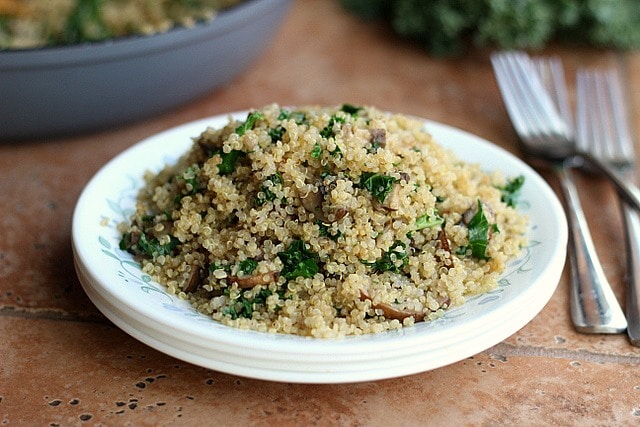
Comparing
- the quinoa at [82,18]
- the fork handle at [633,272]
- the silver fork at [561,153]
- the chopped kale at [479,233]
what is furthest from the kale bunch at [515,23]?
the chopped kale at [479,233]

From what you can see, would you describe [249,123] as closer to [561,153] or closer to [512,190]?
[512,190]

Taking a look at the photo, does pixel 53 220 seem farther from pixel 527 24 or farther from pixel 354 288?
pixel 527 24

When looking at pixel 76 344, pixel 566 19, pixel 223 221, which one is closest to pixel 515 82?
pixel 566 19

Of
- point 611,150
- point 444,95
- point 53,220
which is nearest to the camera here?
point 53,220

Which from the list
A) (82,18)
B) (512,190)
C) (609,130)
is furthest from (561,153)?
(82,18)

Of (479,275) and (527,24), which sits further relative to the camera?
(527,24)

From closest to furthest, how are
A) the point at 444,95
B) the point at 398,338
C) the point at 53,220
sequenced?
the point at 398,338 < the point at 53,220 < the point at 444,95

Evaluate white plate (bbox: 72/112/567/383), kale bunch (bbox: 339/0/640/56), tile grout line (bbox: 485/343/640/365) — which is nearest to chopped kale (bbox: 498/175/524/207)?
white plate (bbox: 72/112/567/383)

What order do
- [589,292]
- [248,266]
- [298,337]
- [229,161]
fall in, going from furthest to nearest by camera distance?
[589,292] → [229,161] → [248,266] → [298,337]
